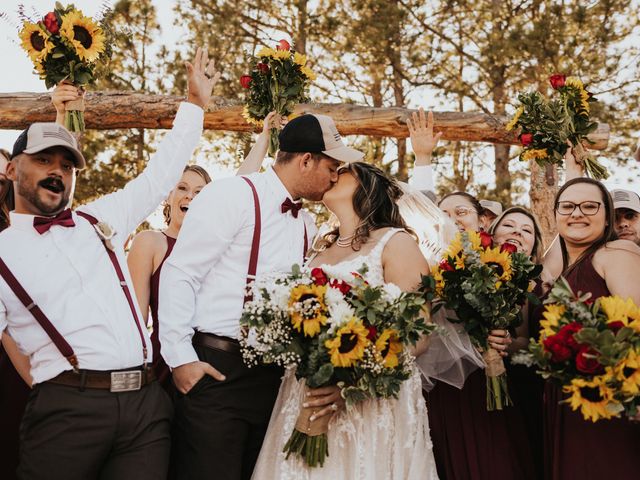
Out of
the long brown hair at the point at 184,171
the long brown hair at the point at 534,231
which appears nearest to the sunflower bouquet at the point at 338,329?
the long brown hair at the point at 184,171

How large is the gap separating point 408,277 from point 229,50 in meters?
11.8

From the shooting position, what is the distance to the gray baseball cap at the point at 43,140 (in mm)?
3502

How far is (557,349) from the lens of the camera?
3307 millimetres

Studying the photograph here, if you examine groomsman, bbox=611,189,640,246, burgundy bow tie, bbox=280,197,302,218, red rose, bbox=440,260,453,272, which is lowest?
red rose, bbox=440,260,453,272

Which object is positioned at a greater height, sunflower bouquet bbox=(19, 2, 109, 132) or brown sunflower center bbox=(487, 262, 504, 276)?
sunflower bouquet bbox=(19, 2, 109, 132)

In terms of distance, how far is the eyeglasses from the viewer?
4434 millimetres

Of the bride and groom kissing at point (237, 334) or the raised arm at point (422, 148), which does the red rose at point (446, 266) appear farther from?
the raised arm at point (422, 148)

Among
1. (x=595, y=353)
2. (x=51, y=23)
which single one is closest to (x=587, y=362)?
(x=595, y=353)

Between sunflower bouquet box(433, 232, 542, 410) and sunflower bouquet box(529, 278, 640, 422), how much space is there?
0.53m

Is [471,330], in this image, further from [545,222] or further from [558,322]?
[545,222]

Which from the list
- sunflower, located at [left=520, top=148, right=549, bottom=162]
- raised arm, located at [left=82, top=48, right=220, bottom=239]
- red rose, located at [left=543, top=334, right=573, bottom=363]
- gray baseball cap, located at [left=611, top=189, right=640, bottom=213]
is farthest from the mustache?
gray baseball cap, located at [left=611, top=189, right=640, bottom=213]

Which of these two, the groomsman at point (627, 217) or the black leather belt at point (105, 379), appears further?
the groomsman at point (627, 217)

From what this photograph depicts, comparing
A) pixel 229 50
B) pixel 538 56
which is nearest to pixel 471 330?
pixel 538 56

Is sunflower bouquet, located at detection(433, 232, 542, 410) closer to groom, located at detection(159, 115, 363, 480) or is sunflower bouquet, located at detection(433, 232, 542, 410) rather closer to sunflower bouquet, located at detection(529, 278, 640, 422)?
sunflower bouquet, located at detection(529, 278, 640, 422)
